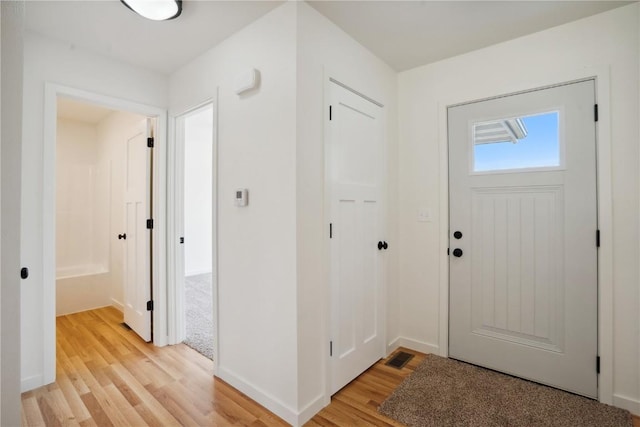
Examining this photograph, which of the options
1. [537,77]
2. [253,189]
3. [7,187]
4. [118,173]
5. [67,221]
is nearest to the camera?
[7,187]

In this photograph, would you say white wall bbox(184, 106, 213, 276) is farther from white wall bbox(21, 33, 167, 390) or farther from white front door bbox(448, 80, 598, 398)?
white front door bbox(448, 80, 598, 398)

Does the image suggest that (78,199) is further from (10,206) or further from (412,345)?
(412,345)

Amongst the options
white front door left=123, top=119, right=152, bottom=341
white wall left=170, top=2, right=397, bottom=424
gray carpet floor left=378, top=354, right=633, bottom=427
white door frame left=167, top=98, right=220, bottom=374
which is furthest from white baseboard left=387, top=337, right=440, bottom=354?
white front door left=123, top=119, right=152, bottom=341

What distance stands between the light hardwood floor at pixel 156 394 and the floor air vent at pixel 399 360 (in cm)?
7

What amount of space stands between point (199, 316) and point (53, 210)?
1833 millimetres

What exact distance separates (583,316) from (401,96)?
222 cm

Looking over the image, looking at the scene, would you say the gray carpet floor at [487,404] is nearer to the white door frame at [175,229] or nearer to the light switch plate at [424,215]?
the light switch plate at [424,215]

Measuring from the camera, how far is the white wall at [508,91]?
1.94 meters

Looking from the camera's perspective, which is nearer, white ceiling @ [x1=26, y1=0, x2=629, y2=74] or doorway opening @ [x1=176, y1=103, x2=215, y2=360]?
white ceiling @ [x1=26, y1=0, x2=629, y2=74]

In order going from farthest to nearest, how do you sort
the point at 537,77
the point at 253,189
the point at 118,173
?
1. the point at 118,173
2. the point at 537,77
3. the point at 253,189

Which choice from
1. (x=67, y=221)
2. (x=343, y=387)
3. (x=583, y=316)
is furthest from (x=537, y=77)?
(x=67, y=221)

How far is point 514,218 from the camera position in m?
2.33

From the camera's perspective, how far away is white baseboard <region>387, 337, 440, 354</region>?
2.70 m

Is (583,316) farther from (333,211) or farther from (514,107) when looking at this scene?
(333,211)
